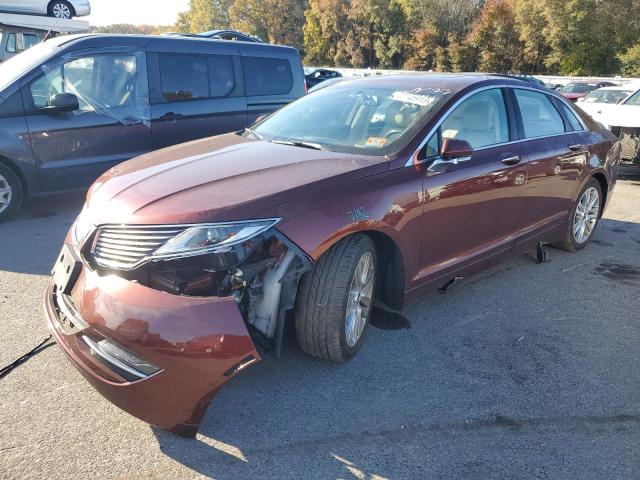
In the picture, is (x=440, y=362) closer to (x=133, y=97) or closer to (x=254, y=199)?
(x=254, y=199)

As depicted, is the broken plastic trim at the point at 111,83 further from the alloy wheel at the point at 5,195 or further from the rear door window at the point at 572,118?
the rear door window at the point at 572,118

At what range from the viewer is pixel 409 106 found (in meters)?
3.88

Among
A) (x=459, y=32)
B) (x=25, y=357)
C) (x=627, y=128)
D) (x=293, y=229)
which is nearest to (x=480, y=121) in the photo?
(x=293, y=229)

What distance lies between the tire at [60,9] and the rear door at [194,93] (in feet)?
36.8

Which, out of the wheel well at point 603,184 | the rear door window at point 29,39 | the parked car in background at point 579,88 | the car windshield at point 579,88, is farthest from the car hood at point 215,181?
the car windshield at point 579,88

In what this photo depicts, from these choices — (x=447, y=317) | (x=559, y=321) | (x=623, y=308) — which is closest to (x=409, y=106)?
(x=447, y=317)

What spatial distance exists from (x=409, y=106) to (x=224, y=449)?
98.7 inches

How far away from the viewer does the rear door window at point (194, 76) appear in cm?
680

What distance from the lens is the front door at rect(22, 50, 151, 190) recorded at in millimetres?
5977

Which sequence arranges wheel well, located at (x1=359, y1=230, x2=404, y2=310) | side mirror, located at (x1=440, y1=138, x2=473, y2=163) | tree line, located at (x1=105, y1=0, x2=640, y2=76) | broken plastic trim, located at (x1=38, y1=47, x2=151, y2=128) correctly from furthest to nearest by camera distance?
tree line, located at (x1=105, y1=0, x2=640, y2=76) < broken plastic trim, located at (x1=38, y1=47, x2=151, y2=128) < side mirror, located at (x1=440, y1=138, x2=473, y2=163) < wheel well, located at (x1=359, y1=230, x2=404, y2=310)

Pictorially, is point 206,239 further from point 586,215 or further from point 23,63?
point 23,63

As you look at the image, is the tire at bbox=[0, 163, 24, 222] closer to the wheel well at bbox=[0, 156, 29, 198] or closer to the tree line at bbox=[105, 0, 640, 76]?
the wheel well at bbox=[0, 156, 29, 198]

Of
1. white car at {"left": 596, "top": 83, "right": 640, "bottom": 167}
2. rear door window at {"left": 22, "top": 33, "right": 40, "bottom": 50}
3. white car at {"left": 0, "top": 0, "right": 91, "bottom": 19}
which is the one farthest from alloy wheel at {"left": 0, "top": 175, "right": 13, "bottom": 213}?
white car at {"left": 0, "top": 0, "right": 91, "bottom": 19}

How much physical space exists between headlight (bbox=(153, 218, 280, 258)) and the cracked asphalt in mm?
892
